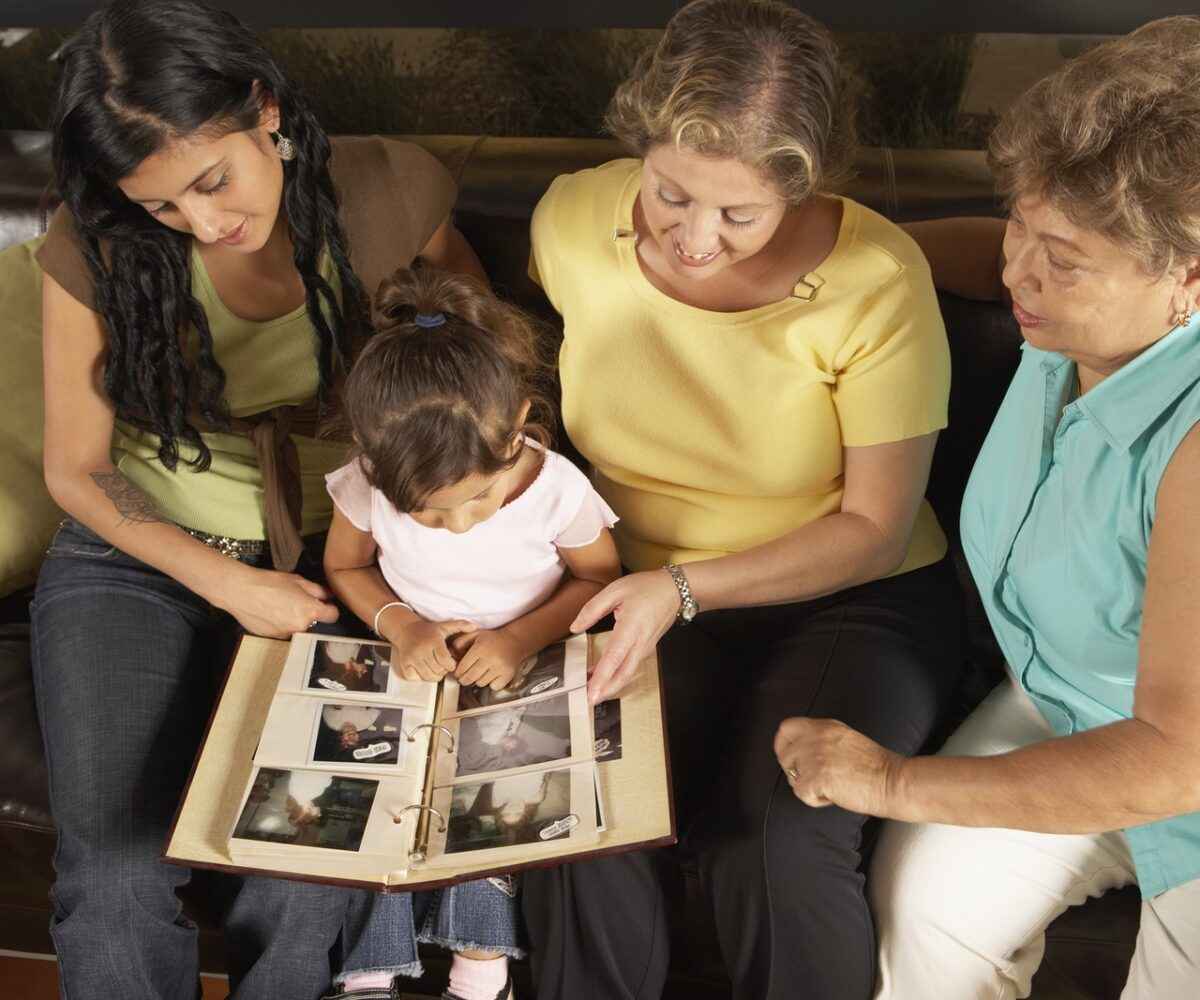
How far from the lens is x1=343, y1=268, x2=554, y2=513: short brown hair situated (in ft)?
4.82

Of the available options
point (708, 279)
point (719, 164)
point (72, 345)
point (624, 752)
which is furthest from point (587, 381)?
point (72, 345)

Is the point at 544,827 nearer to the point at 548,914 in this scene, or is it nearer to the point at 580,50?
the point at 548,914

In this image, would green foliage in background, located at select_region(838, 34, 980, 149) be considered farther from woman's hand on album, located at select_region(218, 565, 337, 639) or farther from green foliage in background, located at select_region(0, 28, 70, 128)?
green foliage in background, located at select_region(0, 28, 70, 128)

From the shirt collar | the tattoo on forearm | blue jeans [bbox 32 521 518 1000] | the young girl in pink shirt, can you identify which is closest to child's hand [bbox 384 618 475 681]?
the young girl in pink shirt

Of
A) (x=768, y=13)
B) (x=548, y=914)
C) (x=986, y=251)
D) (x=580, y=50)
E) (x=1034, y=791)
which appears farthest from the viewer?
(x=580, y=50)

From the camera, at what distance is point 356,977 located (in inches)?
66.2

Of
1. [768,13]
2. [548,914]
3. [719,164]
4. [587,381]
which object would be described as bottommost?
[548,914]

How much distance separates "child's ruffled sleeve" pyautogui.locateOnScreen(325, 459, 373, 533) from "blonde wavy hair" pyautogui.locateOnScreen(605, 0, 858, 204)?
25.2 inches

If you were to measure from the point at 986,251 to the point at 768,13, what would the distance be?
54 cm

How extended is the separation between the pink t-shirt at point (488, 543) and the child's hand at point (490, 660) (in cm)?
8

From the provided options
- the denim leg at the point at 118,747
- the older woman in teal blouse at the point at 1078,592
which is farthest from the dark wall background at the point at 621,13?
the denim leg at the point at 118,747

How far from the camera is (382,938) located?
167 centimetres

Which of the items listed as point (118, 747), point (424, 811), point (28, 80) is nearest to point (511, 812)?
point (424, 811)

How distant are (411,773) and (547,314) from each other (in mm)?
802
